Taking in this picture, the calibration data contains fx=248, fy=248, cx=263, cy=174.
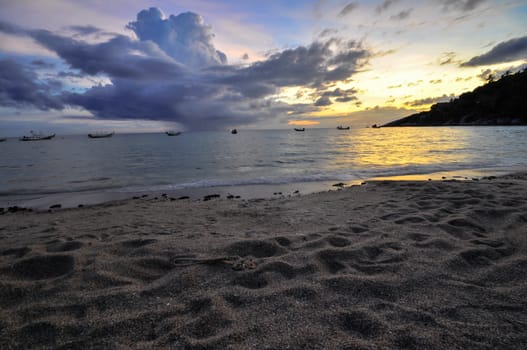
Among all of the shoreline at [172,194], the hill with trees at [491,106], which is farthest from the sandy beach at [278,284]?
the hill with trees at [491,106]

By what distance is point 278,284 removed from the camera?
2.78m

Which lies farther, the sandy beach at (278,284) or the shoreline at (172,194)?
the shoreline at (172,194)

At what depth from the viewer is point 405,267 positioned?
305 centimetres

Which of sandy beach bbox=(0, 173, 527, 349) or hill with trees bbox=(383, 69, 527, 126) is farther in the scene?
hill with trees bbox=(383, 69, 527, 126)

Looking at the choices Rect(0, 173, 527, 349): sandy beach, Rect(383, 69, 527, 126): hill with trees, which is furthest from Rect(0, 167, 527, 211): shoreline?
Rect(383, 69, 527, 126): hill with trees

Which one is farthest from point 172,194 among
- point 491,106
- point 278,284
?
point 491,106

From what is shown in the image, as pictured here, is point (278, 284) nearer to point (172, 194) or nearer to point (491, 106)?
point (172, 194)

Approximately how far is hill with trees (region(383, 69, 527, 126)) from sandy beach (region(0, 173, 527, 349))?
127182mm

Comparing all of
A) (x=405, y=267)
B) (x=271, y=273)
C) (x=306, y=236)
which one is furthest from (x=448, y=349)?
(x=306, y=236)

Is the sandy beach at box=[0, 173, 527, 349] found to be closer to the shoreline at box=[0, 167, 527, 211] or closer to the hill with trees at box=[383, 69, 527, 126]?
the shoreline at box=[0, 167, 527, 211]

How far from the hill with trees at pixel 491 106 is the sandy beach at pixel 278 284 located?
12718cm

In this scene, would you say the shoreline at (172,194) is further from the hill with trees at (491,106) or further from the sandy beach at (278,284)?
the hill with trees at (491,106)

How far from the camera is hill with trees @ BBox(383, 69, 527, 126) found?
306 ft

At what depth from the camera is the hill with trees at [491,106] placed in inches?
3671
